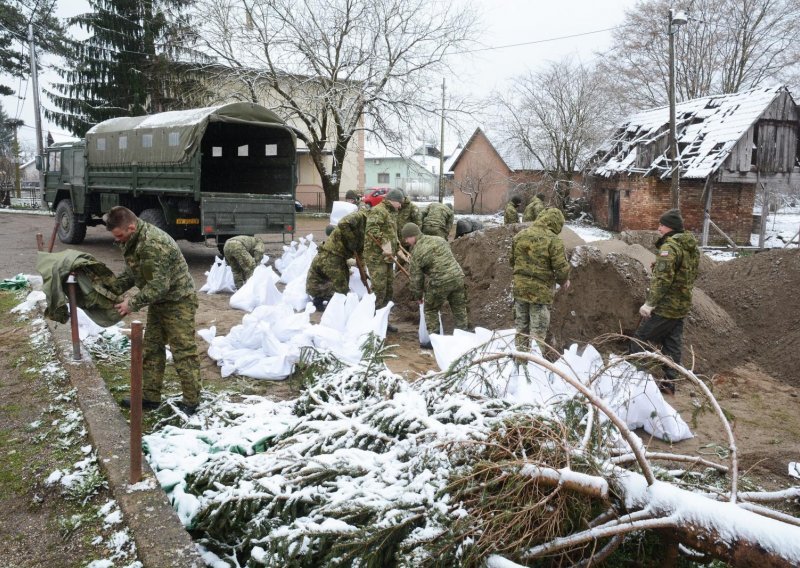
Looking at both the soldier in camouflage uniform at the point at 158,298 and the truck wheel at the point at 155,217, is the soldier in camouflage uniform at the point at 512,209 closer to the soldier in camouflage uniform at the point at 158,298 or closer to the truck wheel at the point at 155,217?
the truck wheel at the point at 155,217

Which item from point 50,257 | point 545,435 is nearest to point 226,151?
point 50,257

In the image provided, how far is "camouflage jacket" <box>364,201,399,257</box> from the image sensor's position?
7.07 metres

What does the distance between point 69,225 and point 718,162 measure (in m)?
17.9

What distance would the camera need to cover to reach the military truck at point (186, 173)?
34.5 feet

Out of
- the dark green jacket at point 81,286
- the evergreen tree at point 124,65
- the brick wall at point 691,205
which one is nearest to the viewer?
the dark green jacket at point 81,286

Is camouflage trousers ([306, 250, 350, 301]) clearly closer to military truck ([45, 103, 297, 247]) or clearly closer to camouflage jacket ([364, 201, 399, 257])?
camouflage jacket ([364, 201, 399, 257])

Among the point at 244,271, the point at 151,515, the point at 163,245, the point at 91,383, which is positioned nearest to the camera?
the point at 151,515

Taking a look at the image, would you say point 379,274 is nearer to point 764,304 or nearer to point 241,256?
point 241,256

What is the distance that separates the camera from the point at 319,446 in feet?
9.89

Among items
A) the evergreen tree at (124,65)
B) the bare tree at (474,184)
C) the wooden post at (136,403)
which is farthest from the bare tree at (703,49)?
the wooden post at (136,403)

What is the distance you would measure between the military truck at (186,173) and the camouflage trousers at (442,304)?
5.35 m

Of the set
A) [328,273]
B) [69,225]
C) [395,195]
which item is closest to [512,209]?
[395,195]

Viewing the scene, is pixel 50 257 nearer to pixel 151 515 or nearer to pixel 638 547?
pixel 151 515

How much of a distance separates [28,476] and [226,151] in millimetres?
10392
